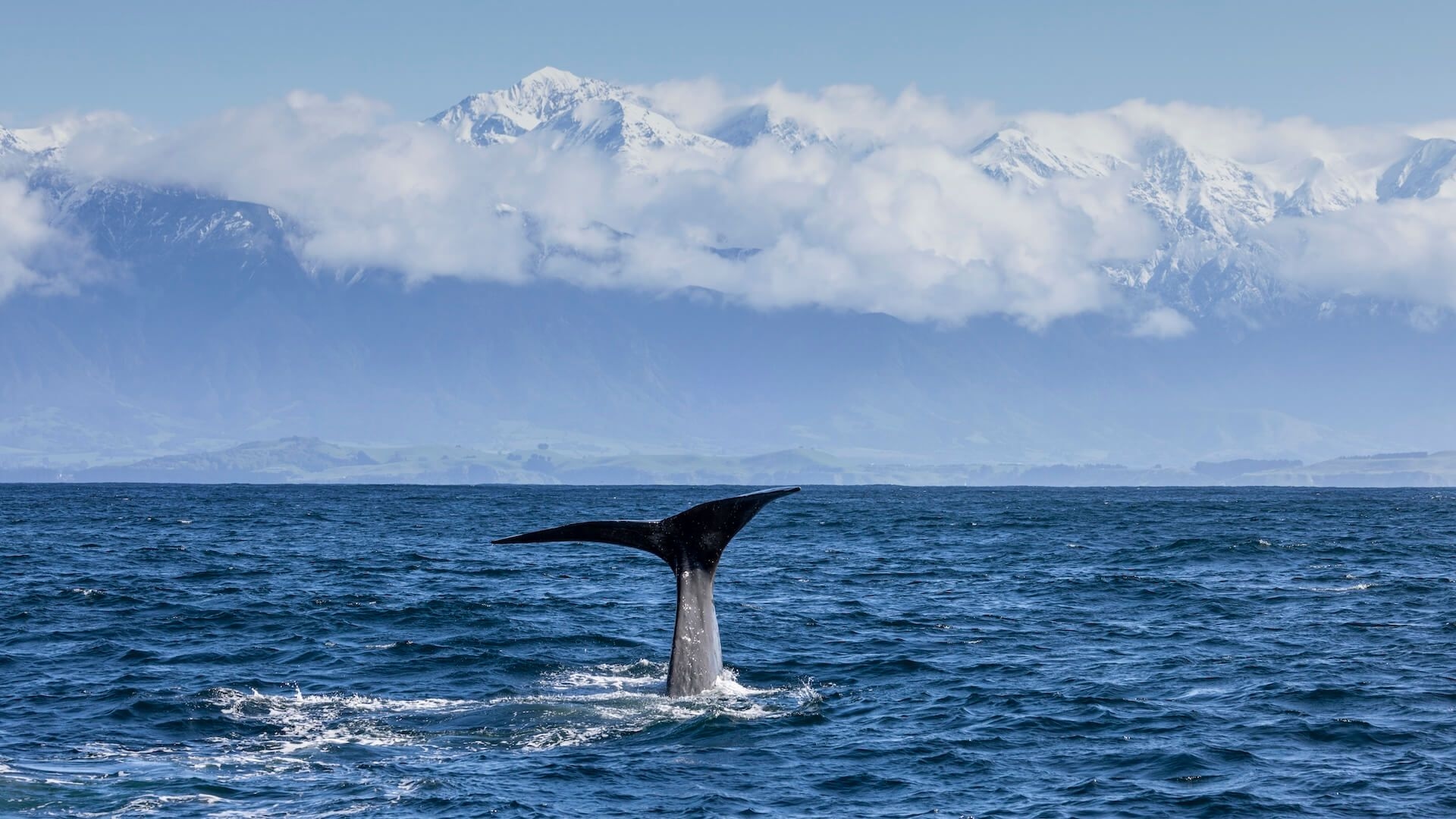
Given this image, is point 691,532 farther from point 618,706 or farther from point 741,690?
point 741,690

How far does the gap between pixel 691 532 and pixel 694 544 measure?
210 mm

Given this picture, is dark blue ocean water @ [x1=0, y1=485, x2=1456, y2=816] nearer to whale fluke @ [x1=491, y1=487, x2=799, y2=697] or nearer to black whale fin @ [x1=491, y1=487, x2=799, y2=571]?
whale fluke @ [x1=491, y1=487, x2=799, y2=697]

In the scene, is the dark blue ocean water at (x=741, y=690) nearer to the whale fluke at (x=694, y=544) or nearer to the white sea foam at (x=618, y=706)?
the white sea foam at (x=618, y=706)

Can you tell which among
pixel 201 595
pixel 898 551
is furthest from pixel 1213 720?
pixel 898 551

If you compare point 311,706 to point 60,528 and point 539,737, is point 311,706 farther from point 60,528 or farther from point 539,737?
point 60,528

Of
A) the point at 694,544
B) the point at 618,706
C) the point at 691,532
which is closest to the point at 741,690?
the point at 618,706

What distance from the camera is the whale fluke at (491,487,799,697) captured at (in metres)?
20.4

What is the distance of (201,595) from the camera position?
36.1 meters

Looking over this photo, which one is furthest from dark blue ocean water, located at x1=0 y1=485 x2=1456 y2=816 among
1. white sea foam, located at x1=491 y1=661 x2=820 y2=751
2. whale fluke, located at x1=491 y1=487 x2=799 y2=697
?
whale fluke, located at x1=491 y1=487 x2=799 y2=697

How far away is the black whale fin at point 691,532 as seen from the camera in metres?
20.4

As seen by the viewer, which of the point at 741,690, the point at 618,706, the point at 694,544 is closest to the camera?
the point at 694,544

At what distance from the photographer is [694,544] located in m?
21.0

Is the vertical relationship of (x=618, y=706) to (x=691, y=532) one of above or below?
below

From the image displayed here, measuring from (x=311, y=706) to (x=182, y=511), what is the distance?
257 ft
